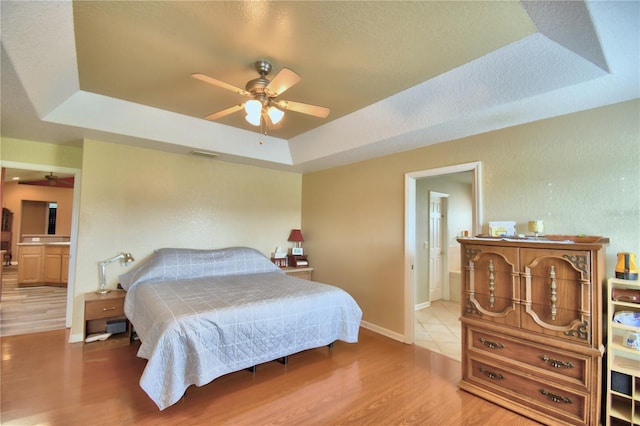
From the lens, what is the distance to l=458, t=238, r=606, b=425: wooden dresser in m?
1.95

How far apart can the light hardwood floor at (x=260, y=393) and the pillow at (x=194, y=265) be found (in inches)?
32.6

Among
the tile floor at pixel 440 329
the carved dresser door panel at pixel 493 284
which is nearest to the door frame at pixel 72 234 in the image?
the tile floor at pixel 440 329

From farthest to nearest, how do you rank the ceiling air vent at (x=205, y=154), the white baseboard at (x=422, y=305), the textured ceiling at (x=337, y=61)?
the white baseboard at (x=422, y=305)
the ceiling air vent at (x=205, y=154)
the textured ceiling at (x=337, y=61)

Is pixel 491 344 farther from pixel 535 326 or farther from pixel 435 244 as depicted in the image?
pixel 435 244

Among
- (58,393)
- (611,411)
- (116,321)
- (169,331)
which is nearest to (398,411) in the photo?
(611,411)

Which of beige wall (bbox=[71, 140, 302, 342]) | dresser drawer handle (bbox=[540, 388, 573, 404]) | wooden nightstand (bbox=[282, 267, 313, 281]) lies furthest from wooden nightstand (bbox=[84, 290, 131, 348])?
dresser drawer handle (bbox=[540, 388, 573, 404])

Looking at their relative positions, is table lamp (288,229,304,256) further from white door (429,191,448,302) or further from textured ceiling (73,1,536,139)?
textured ceiling (73,1,536,139)

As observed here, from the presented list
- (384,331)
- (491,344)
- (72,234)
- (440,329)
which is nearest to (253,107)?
(491,344)

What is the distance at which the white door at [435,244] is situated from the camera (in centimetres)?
543

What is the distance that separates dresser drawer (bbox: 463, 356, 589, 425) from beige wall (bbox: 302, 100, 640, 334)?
1.03 metres

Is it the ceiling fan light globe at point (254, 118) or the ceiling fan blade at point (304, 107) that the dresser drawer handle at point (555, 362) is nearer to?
the ceiling fan blade at point (304, 107)

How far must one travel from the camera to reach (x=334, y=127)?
3768 mm

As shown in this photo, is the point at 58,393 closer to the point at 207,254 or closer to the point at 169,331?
the point at 169,331

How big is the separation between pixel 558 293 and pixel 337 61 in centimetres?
244
